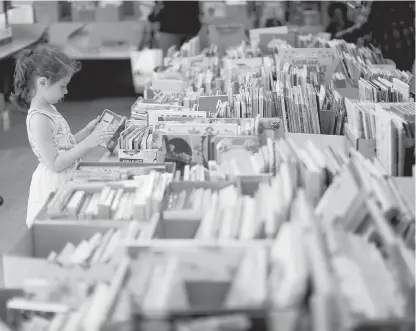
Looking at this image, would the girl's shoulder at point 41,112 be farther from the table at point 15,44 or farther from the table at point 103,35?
the table at point 103,35

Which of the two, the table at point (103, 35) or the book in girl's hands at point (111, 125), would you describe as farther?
the table at point (103, 35)

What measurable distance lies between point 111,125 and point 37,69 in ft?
1.80

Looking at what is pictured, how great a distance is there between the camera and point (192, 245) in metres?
1.83

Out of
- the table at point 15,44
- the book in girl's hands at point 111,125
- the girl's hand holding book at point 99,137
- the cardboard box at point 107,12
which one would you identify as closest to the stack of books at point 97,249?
the girl's hand holding book at point 99,137

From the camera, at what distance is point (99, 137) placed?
341 centimetres

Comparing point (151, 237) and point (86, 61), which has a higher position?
point (151, 237)

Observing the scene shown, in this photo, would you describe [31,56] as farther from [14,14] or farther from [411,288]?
[14,14]

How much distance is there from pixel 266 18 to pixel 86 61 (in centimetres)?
286

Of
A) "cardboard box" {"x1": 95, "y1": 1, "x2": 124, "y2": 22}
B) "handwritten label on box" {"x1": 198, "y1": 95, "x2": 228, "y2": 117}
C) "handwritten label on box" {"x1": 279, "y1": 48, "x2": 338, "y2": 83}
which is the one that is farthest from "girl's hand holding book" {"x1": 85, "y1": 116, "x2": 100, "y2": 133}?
"cardboard box" {"x1": 95, "y1": 1, "x2": 124, "y2": 22}

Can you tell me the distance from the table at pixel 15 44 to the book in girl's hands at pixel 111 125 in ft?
15.1

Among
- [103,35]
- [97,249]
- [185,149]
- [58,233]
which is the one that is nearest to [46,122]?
[185,149]

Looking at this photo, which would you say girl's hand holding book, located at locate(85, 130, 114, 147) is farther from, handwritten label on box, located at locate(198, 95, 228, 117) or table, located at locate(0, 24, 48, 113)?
table, located at locate(0, 24, 48, 113)

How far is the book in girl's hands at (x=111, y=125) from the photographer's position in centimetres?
364

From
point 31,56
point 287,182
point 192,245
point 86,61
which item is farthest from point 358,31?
point 192,245
